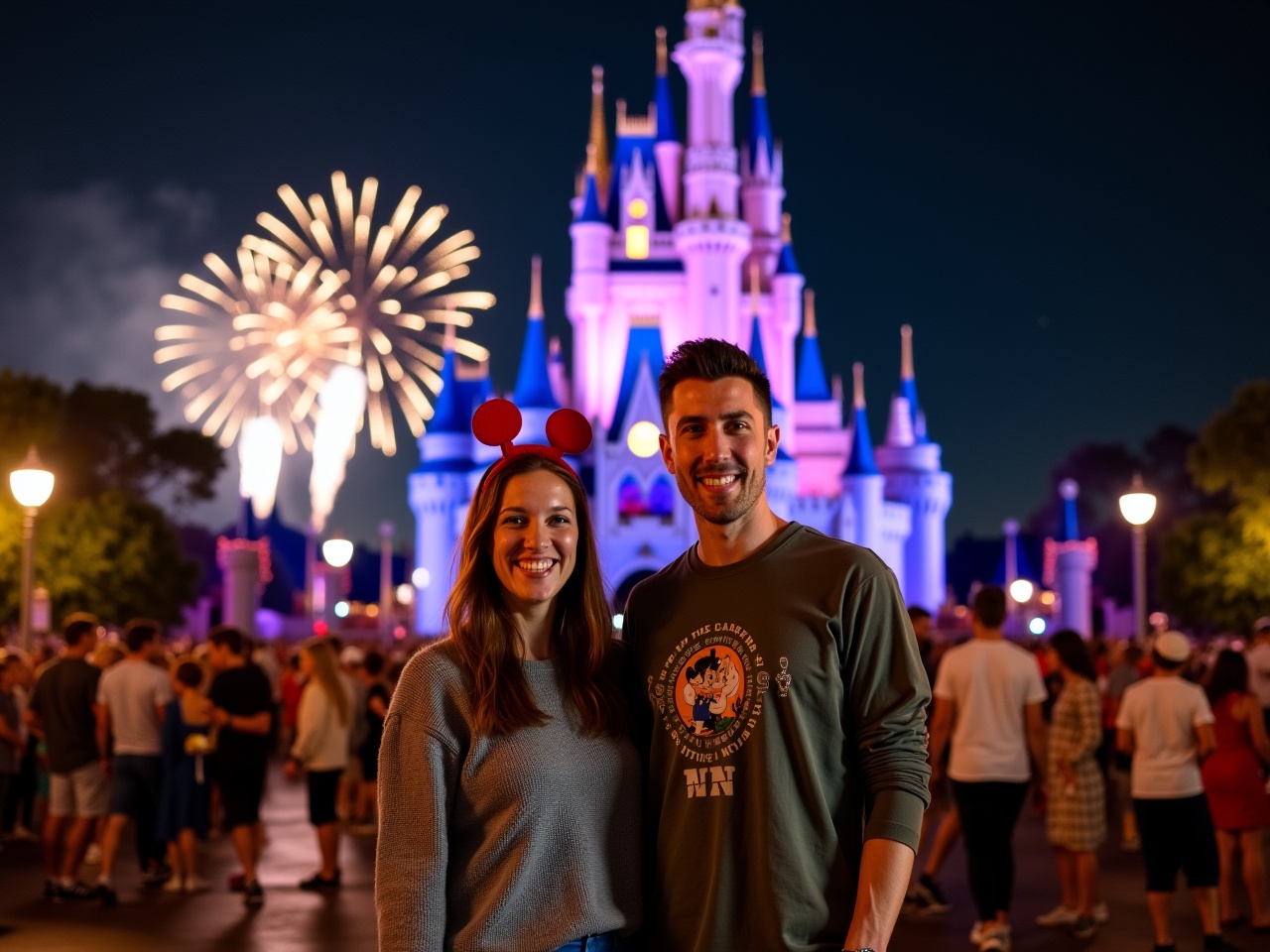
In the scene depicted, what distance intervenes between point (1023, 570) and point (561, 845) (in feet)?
242

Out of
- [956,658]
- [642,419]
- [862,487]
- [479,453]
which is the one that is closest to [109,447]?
[479,453]

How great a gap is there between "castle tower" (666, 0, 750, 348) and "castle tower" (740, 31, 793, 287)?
22.1 feet

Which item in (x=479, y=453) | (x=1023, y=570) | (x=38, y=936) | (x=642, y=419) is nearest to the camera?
(x=38, y=936)

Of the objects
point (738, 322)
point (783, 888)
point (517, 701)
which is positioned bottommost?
point (783, 888)

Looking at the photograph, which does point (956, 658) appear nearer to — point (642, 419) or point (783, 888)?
point (783, 888)

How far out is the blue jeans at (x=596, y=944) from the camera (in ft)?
11.1

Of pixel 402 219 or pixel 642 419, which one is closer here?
pixel 402 219

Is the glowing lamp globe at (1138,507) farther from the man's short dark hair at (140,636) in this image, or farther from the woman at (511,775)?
the woman at (511,775)

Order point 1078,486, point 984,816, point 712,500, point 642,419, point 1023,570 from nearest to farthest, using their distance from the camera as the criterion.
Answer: point 712,500
point 984,816
point 642,419
point 1023,570
point 1078,486

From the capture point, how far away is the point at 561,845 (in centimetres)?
343

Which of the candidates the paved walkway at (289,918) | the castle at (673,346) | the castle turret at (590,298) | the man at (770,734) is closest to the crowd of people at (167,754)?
the paved walkway at (289,918)

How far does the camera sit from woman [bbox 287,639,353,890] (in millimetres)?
11641

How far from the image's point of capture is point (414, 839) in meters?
3.38

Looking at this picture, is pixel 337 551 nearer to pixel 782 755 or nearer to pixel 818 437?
pixel 782 755
